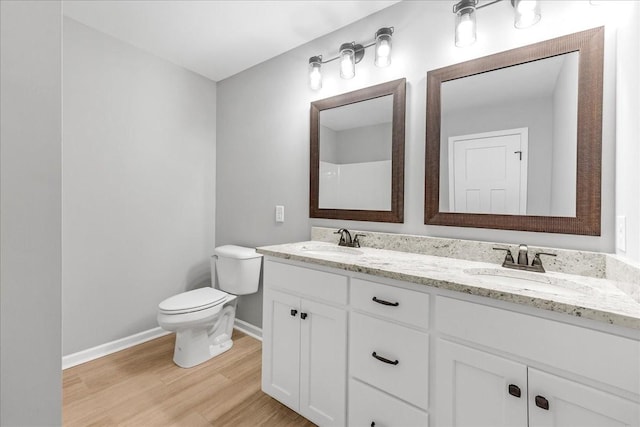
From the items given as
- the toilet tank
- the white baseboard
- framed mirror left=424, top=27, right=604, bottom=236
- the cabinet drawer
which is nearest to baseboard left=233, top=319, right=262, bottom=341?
the white baseboard

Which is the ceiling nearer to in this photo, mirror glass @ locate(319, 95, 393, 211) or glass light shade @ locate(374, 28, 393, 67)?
glass light shade @ locate(374, 28, 393, 67)

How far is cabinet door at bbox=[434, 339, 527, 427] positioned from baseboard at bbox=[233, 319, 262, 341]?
1708 millimetres

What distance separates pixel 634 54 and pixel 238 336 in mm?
2827

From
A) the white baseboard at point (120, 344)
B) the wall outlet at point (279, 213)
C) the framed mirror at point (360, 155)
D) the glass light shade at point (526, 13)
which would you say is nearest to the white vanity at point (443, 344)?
the framed mirror at point (360, 155)

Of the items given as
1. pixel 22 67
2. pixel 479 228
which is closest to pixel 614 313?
pixel 479 228

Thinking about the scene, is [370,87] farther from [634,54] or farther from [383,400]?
[383,400]

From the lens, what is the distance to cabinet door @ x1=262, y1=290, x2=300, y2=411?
152cm

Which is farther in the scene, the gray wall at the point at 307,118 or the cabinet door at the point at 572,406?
the gray wall at the point at 307,118

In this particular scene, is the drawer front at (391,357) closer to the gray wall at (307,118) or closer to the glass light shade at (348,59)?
the gray wall at (307,118)

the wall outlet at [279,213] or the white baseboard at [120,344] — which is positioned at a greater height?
the wall outlet at [279,213]

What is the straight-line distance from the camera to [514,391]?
35.4 inches

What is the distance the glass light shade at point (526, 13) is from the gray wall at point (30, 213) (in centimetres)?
162

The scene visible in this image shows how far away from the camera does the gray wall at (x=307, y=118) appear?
1272mm

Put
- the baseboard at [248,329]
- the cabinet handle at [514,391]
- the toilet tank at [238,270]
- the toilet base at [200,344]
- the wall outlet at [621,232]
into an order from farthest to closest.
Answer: the baseboard at [248,329] < the toilet tank at [238,270] < the toilet base at [200,344] < the wall outlet at [621,232] < the cabinet handle at [514,391]
